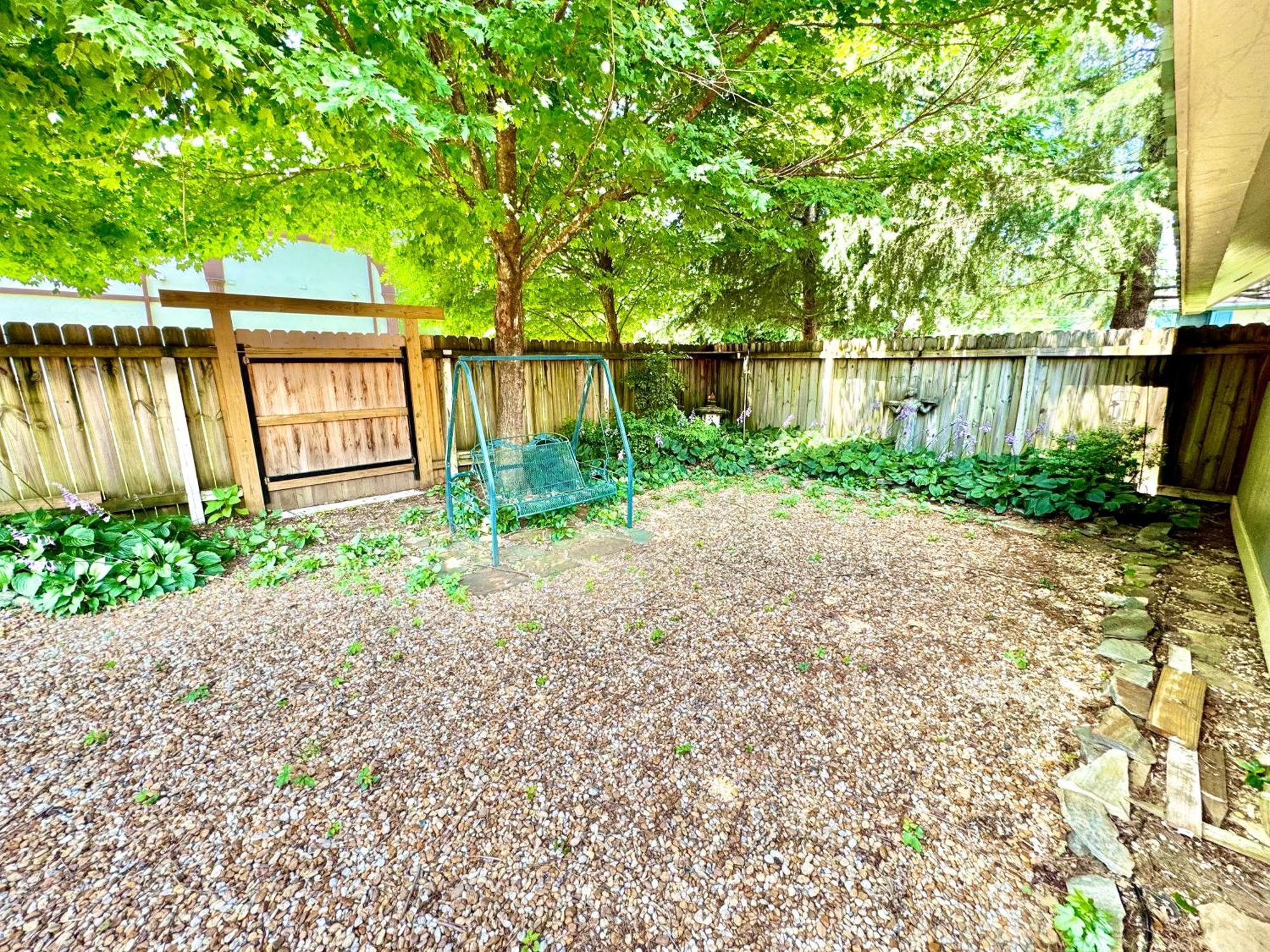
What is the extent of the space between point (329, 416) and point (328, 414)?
0.02 m

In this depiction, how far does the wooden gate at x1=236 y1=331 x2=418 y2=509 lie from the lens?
4.29 m

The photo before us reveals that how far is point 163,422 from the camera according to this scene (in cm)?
388

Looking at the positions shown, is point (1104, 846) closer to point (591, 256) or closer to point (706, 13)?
point (706, 13)

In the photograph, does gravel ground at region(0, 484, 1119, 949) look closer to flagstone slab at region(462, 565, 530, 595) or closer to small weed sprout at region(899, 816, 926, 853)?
small weed sprout at region(899, 816, 926, 853)

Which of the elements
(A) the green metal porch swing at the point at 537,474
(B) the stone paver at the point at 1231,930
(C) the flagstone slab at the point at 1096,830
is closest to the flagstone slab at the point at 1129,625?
(C) the flagstone slab at the point at 1096,830

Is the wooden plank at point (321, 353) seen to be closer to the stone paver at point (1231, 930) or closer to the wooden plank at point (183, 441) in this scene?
the wooden plank at point (183, 441)

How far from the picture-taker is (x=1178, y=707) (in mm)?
1926

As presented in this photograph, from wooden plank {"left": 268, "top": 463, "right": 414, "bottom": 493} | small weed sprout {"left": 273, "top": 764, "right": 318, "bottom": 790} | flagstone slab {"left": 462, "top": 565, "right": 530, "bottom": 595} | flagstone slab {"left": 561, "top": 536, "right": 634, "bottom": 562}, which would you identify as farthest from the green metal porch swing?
small weed sprout {"left": 273, "top": 764, "right": 318, "bottom": 790}

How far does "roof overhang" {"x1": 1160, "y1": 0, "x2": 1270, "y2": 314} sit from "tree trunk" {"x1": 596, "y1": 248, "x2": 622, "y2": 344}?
5558 millimetres

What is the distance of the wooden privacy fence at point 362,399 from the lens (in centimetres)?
352

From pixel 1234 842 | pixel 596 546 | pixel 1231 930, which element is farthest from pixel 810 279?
pixel 1231 930

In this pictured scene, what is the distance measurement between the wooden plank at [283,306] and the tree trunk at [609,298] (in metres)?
2.60

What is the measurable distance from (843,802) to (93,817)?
2425mm

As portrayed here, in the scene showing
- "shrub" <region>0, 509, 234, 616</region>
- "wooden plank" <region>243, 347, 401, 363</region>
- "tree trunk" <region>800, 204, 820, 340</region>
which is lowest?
"shrub" <region>0, 509, 234, 616</region>
